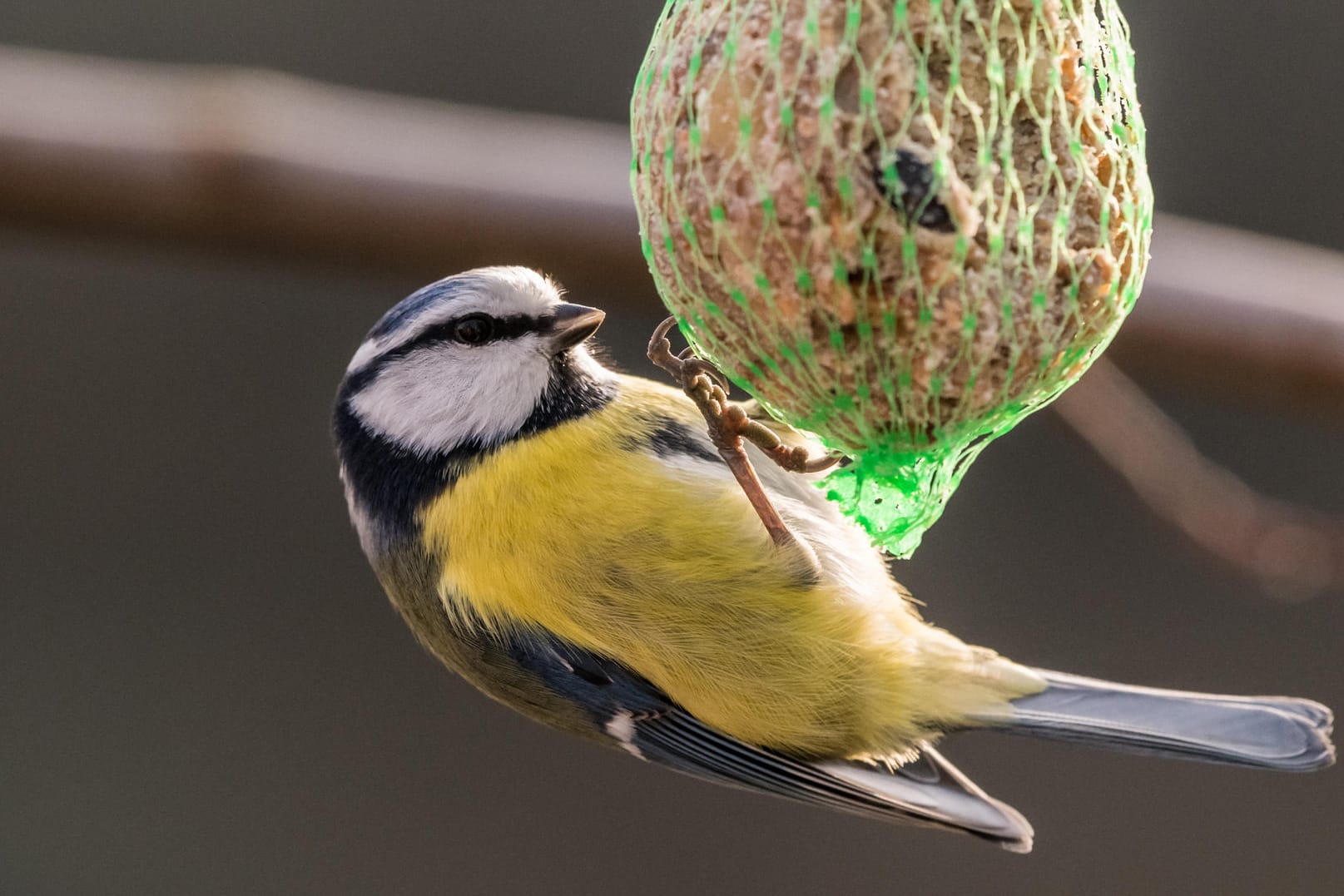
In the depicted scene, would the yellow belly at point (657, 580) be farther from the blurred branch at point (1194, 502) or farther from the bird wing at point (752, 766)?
the blurred branch at point (1194, 502)

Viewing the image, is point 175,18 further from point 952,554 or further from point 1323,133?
point 1323,133

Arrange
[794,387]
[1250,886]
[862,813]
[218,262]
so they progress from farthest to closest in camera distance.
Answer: [1250,886], [218,262], [862,813], [794,387]

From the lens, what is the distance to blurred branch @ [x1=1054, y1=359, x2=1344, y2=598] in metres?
2.03

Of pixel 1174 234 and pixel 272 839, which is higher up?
pixel 1174 234

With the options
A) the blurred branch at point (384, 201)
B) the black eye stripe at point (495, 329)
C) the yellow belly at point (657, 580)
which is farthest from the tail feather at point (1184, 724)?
the black eye stripe at point (495, 329)

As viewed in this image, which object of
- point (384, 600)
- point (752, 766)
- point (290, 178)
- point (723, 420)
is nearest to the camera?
point (723, 420)

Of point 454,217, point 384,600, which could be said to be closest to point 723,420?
point 454,217

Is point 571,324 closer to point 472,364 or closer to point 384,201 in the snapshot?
point 472,364

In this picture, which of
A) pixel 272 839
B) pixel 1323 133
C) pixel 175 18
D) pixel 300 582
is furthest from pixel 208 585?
pixel 1323 133

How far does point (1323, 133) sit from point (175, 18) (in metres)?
3.34

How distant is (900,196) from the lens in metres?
1.21

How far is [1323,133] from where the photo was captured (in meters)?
3.74

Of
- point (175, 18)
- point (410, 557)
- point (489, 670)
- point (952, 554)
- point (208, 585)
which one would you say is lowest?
point (489, 670)

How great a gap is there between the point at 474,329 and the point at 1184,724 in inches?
44.4
